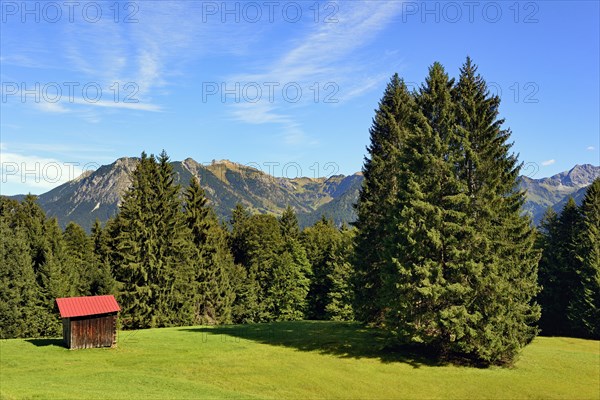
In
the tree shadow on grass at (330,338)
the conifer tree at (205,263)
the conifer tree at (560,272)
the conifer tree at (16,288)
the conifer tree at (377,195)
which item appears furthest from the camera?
the conifer tree at (205,263)

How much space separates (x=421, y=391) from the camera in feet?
92.7

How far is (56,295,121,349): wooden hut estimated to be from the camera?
35.4 m

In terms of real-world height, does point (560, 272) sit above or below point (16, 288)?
below

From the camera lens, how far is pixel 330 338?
133 feet

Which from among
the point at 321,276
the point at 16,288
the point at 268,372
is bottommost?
the point at 268,372

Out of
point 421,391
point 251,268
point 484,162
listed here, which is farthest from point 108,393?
point 251,268

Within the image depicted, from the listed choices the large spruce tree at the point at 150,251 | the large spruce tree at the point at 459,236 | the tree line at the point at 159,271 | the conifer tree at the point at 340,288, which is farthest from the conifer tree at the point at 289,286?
the large spruce tree at the point at 459,236

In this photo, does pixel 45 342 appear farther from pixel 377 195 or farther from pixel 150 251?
pixel 377 195

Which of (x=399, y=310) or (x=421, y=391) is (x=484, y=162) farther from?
(x=421, y=391)

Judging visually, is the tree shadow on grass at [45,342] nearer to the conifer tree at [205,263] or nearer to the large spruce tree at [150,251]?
the large spruce tree at [150,251]

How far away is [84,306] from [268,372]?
53.8 feet

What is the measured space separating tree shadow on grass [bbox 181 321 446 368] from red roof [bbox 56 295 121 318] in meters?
10.8

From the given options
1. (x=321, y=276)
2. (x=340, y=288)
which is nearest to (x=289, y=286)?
(x=321, y=276)

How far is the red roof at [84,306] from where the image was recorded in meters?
35.2
